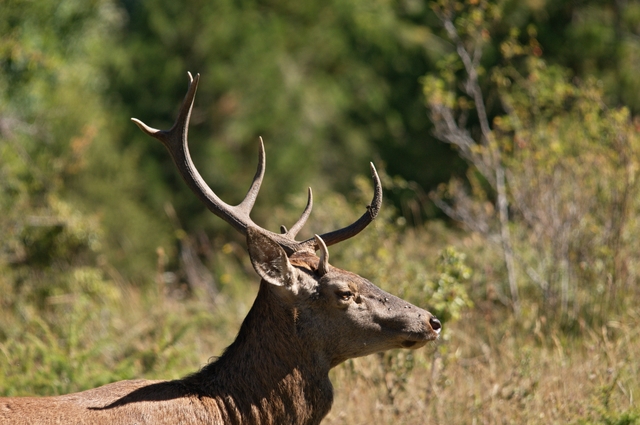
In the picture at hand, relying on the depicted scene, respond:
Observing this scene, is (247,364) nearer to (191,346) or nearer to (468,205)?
(191,346)

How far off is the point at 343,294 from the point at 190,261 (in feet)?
21.8

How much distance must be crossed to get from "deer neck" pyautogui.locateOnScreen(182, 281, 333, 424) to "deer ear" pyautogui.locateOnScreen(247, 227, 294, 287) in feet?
0.60

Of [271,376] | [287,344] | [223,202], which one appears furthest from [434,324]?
[223,202]

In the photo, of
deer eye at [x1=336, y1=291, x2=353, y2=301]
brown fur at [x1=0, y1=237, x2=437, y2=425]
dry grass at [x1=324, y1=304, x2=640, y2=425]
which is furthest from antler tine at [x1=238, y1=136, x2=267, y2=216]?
dry grass at [x1=324, y1=304, x2=640, y2=425]

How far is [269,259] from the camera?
5160 millimetres

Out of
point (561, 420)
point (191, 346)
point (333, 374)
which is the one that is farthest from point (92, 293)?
point (561, 420)

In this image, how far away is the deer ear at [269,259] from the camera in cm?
509

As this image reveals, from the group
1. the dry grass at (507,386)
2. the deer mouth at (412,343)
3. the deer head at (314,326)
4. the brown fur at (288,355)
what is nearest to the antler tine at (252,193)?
the deer head at (314,326)

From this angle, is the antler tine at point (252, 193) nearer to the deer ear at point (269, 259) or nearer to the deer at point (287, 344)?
the deer at point (287, 344)

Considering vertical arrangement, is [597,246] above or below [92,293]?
above

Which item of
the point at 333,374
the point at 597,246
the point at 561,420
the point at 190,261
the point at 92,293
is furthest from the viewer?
the point at 190,261

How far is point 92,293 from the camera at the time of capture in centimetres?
1059

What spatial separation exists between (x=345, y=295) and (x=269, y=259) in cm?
49

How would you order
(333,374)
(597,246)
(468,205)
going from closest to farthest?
(333,374)
(597,246)
(468,205)
